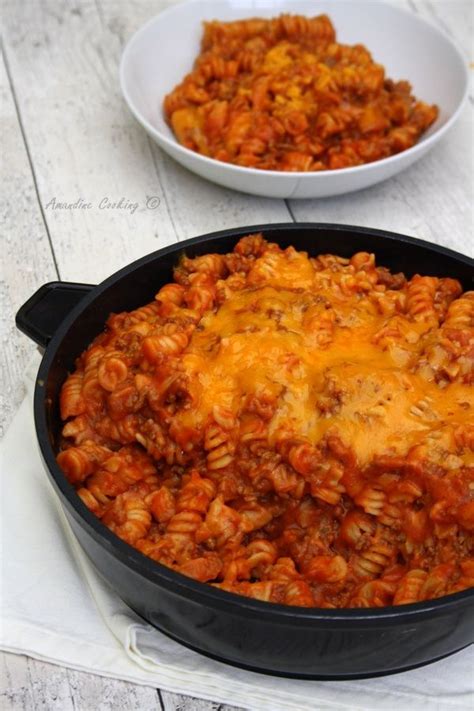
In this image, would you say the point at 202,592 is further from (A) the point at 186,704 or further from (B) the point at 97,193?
(B) the point at 97,193

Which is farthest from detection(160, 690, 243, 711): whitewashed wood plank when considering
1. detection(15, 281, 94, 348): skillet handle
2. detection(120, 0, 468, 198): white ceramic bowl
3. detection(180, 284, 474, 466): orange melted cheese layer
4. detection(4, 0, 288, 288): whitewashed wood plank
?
detection(120, 0, 468, 198): white ceramic bowl

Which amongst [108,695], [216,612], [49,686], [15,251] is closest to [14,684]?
[49,686]

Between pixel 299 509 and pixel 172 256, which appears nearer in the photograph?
pixel 299 509

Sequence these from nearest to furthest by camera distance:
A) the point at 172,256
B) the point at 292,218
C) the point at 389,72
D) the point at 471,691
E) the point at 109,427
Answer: the point at 471,691, the point at 109,427, the point at 172,256, the point at 292,218, the point at 389,72

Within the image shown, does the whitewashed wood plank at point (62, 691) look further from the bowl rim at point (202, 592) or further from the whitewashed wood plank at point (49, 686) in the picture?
the bowl rim at point (202, 592)

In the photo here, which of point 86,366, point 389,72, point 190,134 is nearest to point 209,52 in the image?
point 190,134

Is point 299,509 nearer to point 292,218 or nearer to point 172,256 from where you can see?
point 172,256
